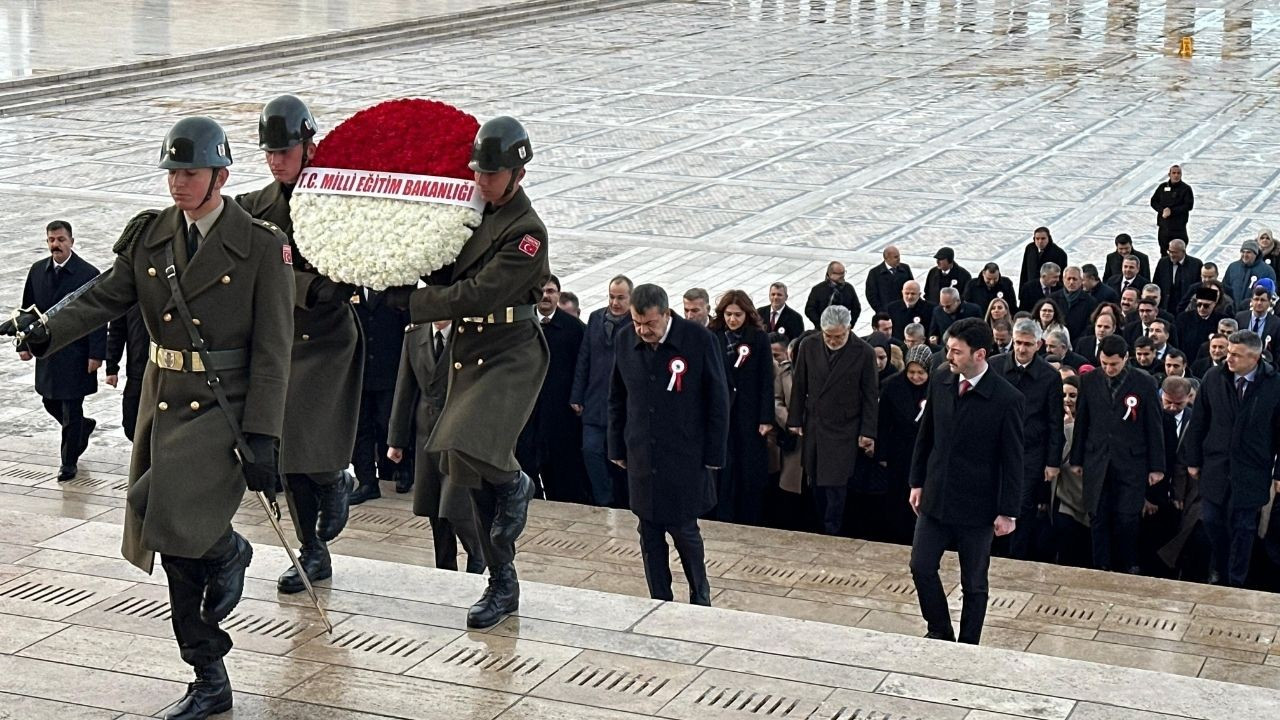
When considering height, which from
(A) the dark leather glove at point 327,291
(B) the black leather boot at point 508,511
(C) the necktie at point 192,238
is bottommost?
(B) the black leather boot at point 508,511

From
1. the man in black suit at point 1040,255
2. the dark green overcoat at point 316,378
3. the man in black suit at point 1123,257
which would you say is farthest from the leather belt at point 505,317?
the man in black suit at point 1040,255

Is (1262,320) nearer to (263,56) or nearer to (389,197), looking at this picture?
(389,197)

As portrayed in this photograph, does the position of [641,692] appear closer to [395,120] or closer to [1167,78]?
[395,120]

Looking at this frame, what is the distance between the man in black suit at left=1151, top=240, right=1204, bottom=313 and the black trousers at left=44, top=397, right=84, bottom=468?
899cm

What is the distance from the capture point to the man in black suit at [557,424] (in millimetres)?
10516

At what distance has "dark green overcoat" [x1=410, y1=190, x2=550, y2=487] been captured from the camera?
629 cm

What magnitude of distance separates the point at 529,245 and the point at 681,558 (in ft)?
7.83

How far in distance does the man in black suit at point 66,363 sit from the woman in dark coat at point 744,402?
394 centimetres

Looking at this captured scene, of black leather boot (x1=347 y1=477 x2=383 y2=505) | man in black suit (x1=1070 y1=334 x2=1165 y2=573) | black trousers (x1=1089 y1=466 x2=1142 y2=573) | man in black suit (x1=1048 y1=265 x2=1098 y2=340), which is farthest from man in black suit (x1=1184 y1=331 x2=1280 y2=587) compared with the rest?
black leather boot (x1=347 y1=477 x2=383 y2=505)

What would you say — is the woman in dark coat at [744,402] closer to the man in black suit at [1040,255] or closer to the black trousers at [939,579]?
the black trousers at [939,579]

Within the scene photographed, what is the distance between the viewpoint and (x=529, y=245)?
6312 millimetres

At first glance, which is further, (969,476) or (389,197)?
(969,476)

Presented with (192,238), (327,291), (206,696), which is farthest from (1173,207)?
(206,696)

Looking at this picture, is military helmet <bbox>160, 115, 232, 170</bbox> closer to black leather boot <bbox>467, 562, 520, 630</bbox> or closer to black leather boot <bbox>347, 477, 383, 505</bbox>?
black leather boot <bbox>467, 562, 520, 630</bbox>
